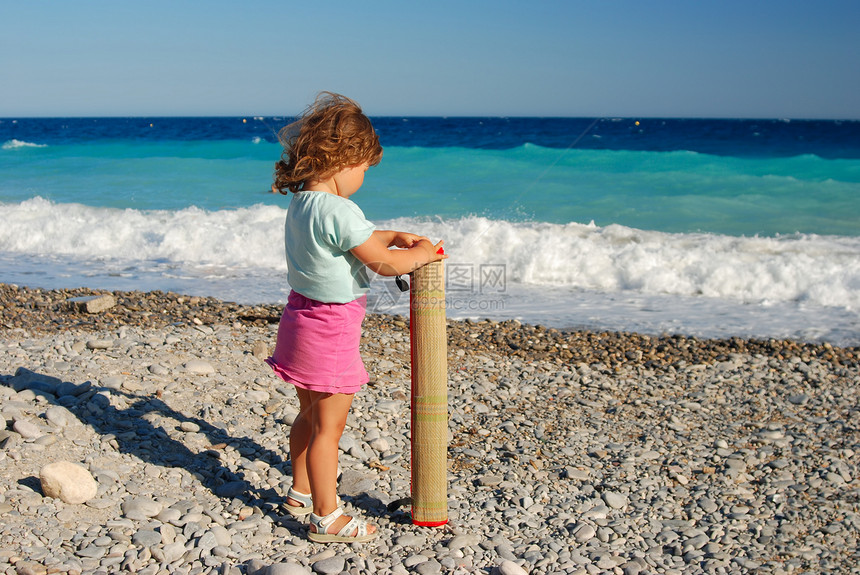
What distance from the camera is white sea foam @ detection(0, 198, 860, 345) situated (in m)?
7.85

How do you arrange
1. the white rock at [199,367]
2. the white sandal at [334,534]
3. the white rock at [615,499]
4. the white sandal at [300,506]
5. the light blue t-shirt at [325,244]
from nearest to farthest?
the light blue t-shirt at [325,244]
the white sandal at [334,534]
the white sandal at [300,506]
the white rock at [615,499]
the white rock at [199,367]

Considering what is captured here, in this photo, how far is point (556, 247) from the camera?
404 inches

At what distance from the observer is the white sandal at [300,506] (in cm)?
310

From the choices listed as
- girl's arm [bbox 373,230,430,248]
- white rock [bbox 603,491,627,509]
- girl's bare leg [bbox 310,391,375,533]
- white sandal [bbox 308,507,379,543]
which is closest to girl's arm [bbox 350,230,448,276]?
girl's arm [bbox 373,230,430,248]

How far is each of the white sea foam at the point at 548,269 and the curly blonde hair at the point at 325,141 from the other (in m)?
4.89

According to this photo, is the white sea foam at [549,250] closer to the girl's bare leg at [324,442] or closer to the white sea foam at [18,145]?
the girl's bare leg at [324,442]

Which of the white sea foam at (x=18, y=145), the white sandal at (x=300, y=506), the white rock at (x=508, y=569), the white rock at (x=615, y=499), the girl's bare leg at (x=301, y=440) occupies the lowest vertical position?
the white rock at (x=615, y=499)

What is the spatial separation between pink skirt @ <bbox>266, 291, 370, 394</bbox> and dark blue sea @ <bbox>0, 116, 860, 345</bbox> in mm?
1366

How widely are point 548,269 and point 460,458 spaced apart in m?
6.12

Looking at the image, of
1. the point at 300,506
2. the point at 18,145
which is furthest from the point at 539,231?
the point at 18,145

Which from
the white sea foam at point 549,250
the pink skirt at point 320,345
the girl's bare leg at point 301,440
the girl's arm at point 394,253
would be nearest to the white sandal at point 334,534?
the girl's bare leg at point 301,440

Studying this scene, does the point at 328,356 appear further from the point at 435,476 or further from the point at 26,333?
the point at 26,333

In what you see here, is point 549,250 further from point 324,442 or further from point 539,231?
point 324,442

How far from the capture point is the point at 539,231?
473 inches
